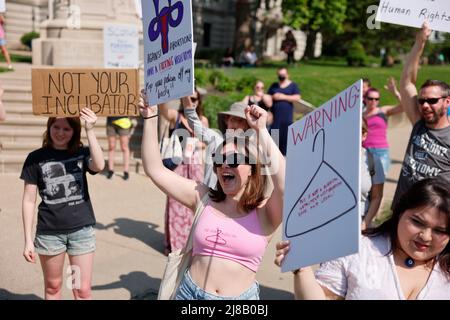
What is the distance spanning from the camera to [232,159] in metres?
2.50

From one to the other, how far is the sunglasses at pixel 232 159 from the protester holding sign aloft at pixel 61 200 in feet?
3.66

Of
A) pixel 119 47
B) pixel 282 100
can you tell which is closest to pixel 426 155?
pixel 282 100

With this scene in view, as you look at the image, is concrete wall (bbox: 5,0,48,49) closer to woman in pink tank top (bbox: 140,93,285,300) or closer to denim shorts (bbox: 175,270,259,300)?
woman in pink tank top (bbox: 140,93,285,300)

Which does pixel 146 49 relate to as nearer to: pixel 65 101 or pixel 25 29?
pixel 65 101

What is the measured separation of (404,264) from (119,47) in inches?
328

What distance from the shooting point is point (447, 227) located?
190cm

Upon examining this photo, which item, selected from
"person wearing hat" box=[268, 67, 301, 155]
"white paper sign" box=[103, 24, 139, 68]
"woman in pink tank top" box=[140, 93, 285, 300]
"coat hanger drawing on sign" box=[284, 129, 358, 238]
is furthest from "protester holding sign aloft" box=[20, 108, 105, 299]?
"white paper sign" box=[103, 24, 139, 68]

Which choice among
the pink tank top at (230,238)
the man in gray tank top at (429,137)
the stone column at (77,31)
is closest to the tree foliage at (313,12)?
the stone column at (77,31)

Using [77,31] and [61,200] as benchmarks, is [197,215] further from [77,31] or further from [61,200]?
[77,31]

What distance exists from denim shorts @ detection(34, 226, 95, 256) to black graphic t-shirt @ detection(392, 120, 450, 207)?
2.28 metres

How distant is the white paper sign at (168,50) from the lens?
2.55 metres

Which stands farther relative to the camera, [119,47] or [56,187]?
[119,47]

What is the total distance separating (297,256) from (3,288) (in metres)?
3.31

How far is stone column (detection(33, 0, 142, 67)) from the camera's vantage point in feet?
42.5
